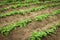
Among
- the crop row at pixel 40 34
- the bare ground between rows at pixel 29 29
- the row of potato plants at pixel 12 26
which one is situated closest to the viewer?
the crop row at pixel 40 34

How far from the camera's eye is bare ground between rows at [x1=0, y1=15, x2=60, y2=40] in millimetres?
8141

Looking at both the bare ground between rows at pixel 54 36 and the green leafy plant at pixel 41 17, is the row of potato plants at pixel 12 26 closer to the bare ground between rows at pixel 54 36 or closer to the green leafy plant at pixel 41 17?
the green leafy plant at pixel 41 17

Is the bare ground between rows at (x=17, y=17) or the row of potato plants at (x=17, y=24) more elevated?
the bare ground between rows at (x=17, y=17)

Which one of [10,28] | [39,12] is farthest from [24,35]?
→ [39,12]

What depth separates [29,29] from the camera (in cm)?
877

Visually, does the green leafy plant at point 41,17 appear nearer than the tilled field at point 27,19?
No

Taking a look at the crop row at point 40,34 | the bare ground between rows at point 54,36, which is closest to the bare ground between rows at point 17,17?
the crop row at point 40,34

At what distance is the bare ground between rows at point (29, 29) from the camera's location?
Result: 8.14m

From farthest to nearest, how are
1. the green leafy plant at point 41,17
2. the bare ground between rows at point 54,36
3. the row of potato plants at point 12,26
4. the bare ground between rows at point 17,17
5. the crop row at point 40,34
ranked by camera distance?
1. the green leafy plant at point 41,17
2. the bare ground between rows at point 17,17
3. the row of potato plants at point 12,26
4. the bare ground between rows at point 54,36
5. the crop row at point 40,34

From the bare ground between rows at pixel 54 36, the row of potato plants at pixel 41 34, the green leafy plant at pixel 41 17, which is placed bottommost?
the bare ground between rows at pixel 54 36

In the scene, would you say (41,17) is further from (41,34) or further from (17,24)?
(41,34)

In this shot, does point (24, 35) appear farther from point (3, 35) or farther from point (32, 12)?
point (32, 12)

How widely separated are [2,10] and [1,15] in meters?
0.97

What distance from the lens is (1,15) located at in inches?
396
